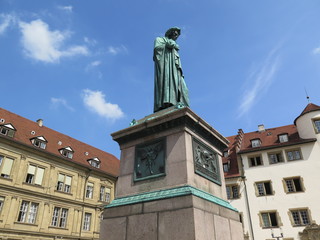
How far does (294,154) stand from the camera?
28.5m

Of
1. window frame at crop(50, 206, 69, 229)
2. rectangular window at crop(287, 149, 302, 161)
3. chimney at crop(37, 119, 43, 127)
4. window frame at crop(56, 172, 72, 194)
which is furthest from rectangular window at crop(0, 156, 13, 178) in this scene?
rectangular window at crop(287, 149, 302, 161)

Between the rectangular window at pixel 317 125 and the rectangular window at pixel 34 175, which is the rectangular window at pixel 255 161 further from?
the rectangular window at pixel 34 175

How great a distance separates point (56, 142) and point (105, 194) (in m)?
9.49

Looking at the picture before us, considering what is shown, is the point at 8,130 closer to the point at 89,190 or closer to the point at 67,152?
the point at 67,152

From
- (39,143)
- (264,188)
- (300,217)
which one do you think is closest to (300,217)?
(300,217)

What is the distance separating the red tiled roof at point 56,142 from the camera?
3018 centimetres

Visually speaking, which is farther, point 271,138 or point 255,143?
point 271,138

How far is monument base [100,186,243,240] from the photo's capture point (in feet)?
16.4

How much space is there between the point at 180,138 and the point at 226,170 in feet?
87.5

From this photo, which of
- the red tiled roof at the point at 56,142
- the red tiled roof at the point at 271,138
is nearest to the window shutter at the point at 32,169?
the red tiled roof at the point at 56,142

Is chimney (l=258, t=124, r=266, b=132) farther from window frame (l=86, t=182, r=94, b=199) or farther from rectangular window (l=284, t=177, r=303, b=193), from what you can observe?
window frame (l=86, t=182, r=94, b=199)

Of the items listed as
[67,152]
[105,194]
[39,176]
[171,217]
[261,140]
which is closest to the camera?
[171,217]

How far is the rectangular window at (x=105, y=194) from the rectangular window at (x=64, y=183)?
5.22 m

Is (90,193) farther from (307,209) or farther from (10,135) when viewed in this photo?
(307,209)
